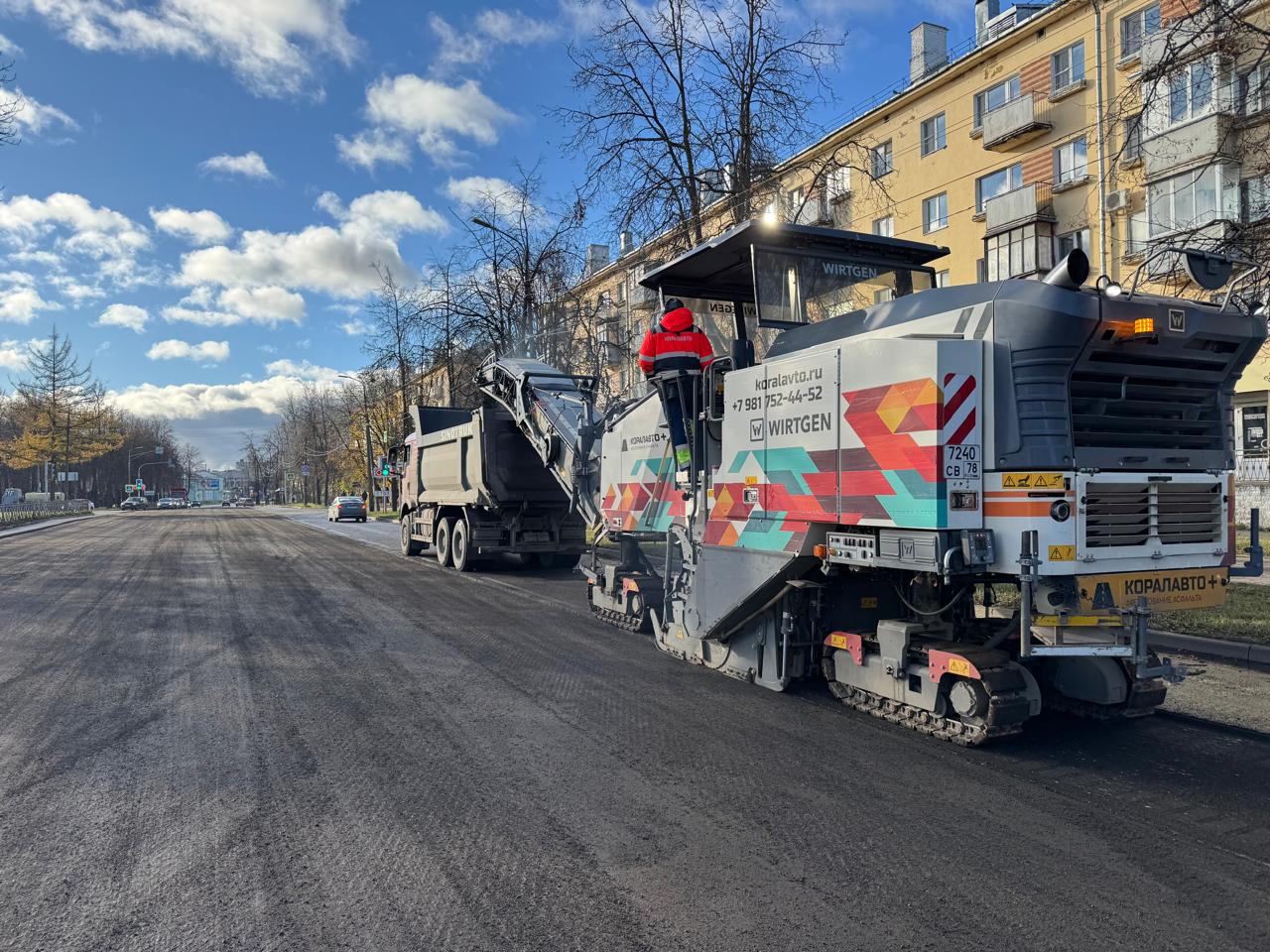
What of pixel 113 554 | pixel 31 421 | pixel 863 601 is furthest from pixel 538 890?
pixel 31 421

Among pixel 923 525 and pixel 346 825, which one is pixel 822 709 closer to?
pixel 923 525

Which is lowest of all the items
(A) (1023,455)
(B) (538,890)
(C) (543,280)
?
(B) (538,890)

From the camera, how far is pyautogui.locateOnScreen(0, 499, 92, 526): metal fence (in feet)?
121

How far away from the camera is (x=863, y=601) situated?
241 inches

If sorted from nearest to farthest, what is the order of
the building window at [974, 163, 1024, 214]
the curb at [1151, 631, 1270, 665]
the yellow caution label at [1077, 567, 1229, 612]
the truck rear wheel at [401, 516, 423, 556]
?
1. the yellow caution label at [1077, 567, 1229, 612]
2. the curb at [1151, 631, 1270, 665]
3. the truck rear wheel at [401, 516, 423, 556]
4. the building window at [974, 163, 1024, 214]

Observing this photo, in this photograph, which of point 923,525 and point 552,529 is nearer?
point 923,525

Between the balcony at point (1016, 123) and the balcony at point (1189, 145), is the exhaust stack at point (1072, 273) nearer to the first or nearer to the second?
the balcony at point (1189, 145)

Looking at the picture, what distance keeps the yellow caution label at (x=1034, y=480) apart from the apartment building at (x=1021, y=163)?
10.7 meters

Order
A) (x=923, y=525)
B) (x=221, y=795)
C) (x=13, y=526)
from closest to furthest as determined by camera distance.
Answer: (x=221, y=795)
(x=923, y=525)
(x=13, y=526)

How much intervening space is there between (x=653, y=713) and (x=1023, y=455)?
2903mm

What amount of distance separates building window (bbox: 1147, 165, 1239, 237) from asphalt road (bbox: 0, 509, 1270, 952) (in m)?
17.3

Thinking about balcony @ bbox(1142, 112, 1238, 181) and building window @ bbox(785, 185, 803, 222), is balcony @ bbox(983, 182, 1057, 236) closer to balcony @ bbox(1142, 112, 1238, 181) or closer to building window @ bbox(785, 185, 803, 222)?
balcony @ bbox(1142, 112, 1238, 181)

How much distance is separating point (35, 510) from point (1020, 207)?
4511 centimetres

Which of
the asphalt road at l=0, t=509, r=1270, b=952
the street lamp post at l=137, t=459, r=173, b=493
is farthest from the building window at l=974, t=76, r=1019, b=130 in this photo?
the street lamp post at l=137, t=459, r=173, b=493
